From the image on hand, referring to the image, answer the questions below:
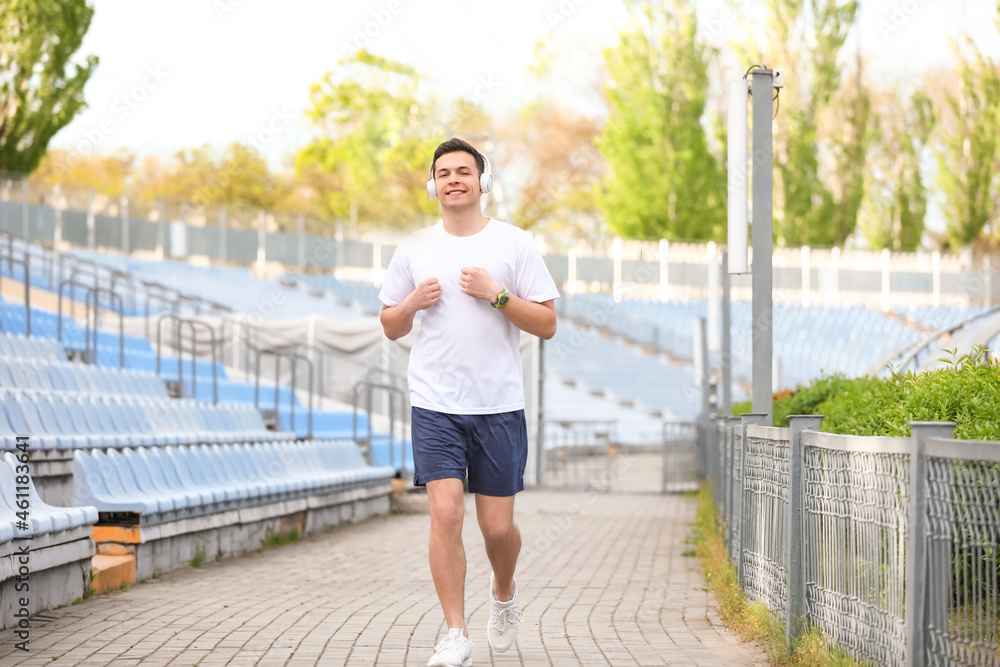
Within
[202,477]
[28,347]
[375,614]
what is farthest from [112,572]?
[28,347]

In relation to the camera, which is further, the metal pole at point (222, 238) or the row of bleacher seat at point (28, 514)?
the metal pole at point (222, 238)

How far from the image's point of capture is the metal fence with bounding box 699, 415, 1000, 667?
134 inches

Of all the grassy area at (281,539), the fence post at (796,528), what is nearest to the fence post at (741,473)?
the fence post at (796,528)

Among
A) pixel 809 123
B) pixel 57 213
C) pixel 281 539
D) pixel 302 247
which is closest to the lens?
pixel 281 539

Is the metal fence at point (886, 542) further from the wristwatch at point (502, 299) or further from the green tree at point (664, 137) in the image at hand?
the green tree at point (664, 137)

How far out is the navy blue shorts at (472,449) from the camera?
4906 mm

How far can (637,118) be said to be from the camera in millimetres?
49438

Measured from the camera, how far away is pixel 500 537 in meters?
5.07

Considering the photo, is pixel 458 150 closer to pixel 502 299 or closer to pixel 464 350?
pixel 502 299

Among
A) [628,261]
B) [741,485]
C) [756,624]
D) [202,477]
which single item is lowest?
[756,624]

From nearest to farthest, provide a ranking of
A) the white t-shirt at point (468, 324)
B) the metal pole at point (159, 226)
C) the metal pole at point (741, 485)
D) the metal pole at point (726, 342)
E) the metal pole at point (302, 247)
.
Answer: the white t-shirt at point (468, 324)
the metal pole at point (741, 485)
the metal pole at point (726, 342)
the metal pole at point (159, 226)
the metal pole at point (302, 247)

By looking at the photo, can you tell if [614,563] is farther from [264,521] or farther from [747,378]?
[747,378]

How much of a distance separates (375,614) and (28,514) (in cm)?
183

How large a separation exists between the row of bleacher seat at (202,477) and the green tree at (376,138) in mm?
42222
